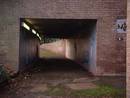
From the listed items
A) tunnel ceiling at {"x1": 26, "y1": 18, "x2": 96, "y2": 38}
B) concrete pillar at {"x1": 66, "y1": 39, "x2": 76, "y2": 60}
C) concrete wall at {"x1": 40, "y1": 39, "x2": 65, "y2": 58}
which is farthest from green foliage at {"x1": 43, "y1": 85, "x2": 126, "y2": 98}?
concrete wall at {"x1": 40, "y1": 39, "x2": 65, "y2": 58}

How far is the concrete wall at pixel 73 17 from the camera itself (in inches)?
581

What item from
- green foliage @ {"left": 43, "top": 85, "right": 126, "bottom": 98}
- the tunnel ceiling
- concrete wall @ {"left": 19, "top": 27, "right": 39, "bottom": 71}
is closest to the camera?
green foliage @ {"left": 43, "top": 85, "right": 126, "bottom": 98}

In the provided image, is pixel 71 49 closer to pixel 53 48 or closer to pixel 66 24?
pixel 66 24

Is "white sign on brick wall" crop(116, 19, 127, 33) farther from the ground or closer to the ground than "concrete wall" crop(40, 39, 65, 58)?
farther from the ground

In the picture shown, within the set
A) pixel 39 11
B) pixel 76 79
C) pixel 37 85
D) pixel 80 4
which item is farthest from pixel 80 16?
pixel 37 85

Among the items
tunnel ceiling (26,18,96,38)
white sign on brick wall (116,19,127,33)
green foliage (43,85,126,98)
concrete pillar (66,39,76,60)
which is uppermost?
tunnel ceiling (26,18,96,38)

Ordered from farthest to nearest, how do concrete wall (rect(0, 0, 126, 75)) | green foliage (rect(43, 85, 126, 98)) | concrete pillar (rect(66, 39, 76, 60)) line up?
1. concrete pillar (rect(66, 39, 76, 60))
2. concrete wall (rect(0, 0, 126, 75))
3. green foliage (rect(43, 85, 126, 98))

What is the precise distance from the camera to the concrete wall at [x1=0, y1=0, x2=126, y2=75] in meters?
14.8

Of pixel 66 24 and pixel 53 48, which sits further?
pixel 53 48

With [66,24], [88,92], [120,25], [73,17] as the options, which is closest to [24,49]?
[66,24]

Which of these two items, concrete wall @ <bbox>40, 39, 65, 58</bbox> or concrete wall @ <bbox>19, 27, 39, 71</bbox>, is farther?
concrete wall @ <bbox>40, 39, 65, 58</bbox>

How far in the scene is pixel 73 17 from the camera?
1478 centimetres

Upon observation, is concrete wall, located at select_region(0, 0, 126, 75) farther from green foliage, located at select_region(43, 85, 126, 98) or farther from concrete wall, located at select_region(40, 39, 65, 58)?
concrete wall, located at select_region(40, 39, 65, 58)

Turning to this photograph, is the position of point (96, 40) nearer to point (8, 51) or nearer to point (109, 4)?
point (109, 4)
